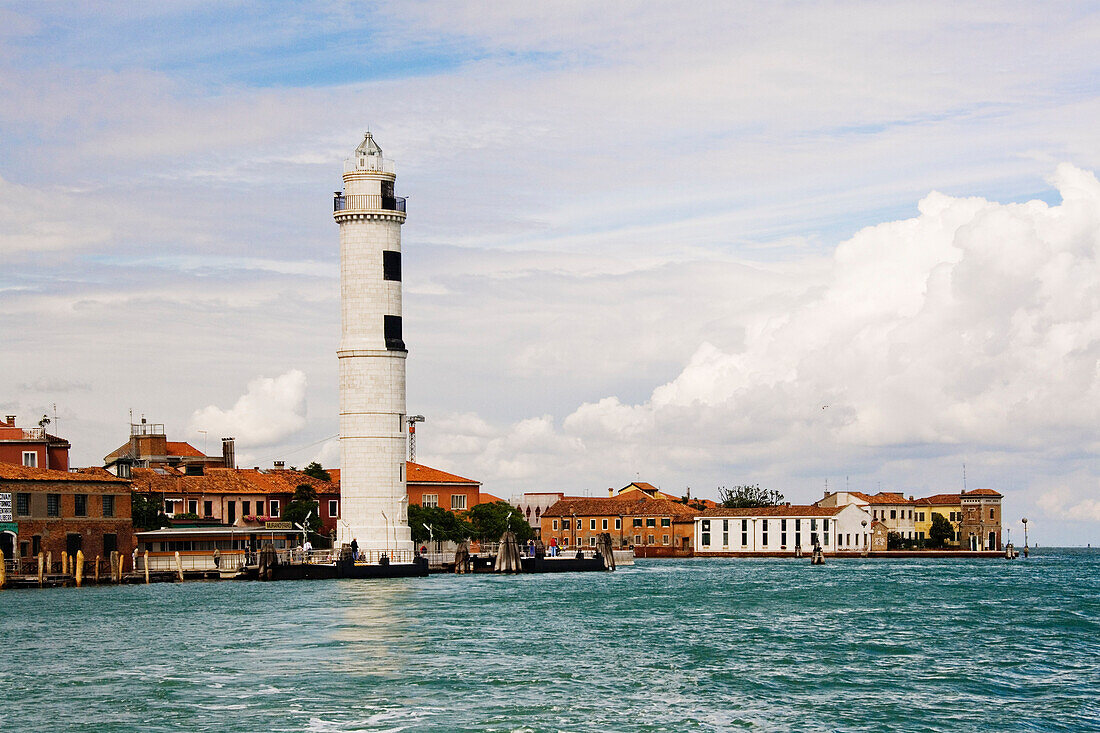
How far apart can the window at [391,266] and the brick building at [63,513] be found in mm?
15322

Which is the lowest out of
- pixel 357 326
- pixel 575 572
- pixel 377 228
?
pixel 575 572

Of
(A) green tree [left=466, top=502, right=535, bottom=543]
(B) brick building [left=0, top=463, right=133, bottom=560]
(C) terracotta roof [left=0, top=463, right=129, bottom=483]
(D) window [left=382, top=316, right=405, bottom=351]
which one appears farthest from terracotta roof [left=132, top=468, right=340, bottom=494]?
(D) window [left=382, top=316, right=405, bottom=351]

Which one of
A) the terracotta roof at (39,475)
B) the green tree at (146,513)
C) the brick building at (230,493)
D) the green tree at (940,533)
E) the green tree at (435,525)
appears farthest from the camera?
the green tree at (940,533)

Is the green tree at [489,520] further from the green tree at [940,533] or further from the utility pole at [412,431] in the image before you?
the green tree at [940,533]

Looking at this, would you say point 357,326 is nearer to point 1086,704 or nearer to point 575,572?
point 575,572

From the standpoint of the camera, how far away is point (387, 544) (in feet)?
222

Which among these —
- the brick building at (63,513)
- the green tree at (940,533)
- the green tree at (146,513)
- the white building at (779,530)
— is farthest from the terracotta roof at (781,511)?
the brick building at (63,513)

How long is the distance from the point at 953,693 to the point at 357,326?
46.1 m

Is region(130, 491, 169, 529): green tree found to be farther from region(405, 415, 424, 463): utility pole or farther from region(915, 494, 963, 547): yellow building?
region(915, 494, 963, 547): yellow building

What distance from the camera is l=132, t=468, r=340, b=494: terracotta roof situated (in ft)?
268

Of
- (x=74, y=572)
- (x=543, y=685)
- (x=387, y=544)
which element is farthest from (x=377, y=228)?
(x=543, y=685)

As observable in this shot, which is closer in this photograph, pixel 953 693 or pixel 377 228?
pixel 953 693

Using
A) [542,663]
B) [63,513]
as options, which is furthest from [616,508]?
[542,663]

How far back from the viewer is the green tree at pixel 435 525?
8116 cm
